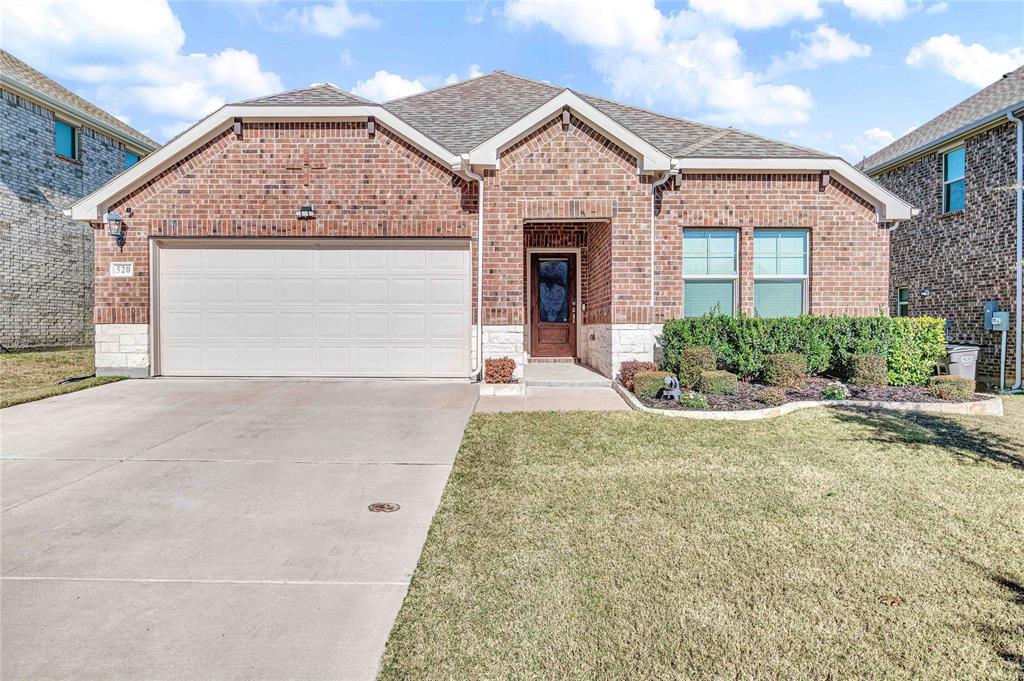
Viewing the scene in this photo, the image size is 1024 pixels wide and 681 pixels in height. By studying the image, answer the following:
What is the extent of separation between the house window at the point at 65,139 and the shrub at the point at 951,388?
68.4 ft

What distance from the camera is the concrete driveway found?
2.41 m

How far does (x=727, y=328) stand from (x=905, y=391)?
2698mm

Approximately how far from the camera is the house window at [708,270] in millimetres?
10516

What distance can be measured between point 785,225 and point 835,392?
3914 millimetres

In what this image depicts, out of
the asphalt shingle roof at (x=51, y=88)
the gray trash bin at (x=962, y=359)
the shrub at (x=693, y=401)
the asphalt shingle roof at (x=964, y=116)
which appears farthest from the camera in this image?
the asphalt shingle roof at (x=51, y=88)

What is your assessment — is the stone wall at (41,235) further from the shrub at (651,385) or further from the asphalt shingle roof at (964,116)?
the asphalt shingle roof at (964,116)

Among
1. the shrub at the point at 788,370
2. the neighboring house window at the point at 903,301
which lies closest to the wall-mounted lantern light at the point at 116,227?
the shrub at the point at 788,370

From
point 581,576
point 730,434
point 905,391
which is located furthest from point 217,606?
point 905,391

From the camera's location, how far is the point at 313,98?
10.3 metres

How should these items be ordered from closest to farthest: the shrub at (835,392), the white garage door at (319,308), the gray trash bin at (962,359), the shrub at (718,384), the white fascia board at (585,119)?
the shrub at (835,392) < the shrub at (718,384) < the white fascia board at (585,119) < the white garage door at (319,308) < the gray trash bin at (962,359)

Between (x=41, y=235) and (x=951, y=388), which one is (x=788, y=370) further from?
(x=41, y=235)

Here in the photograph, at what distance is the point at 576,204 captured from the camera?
9.74 metres

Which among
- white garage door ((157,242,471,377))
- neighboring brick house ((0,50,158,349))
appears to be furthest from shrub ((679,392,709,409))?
neighboring brick house ((0,50,158,349))

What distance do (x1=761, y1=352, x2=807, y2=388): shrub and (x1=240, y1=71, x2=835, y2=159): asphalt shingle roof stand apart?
13.2 ft
